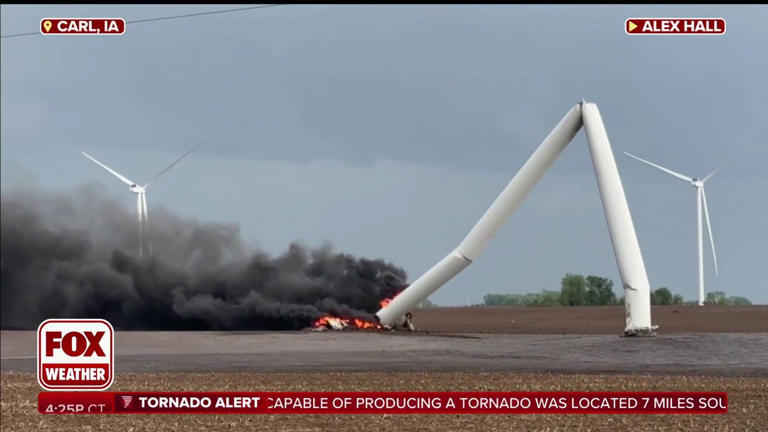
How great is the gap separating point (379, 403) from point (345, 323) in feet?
169

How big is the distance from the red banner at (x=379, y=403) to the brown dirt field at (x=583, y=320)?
5.52 meters

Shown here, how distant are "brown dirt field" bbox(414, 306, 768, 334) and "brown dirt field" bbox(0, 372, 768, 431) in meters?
3.08

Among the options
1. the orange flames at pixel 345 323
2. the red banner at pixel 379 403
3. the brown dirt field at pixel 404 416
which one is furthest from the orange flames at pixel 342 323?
the red banner at pixel 379 403

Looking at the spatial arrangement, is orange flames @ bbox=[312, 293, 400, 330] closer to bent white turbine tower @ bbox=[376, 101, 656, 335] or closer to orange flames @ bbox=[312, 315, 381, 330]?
orange flames @ bbox=[312, 315, 381, 330]

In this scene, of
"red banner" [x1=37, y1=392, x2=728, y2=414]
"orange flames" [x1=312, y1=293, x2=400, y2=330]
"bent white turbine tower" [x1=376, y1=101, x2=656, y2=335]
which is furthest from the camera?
"orange flames" [x1=312, y1=293, x2=400, y2=330]

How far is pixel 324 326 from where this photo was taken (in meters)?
81.6

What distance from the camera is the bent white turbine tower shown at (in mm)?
52031

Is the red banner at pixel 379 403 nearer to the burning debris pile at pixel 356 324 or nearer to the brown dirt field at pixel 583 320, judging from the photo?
the brown dirt field at pixel 583 320

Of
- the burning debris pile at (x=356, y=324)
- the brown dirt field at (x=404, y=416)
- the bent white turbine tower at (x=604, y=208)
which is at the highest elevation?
the bent white turbine tower at (x=604, y=208)

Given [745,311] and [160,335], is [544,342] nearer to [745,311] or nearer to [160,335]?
[745,311]

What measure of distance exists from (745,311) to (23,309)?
6553 centimetres

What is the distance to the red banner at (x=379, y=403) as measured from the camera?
2738cm

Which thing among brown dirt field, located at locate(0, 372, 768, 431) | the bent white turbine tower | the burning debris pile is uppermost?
the bent white turbine tower

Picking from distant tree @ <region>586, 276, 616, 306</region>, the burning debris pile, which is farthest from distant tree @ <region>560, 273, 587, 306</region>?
the burning debris pile
